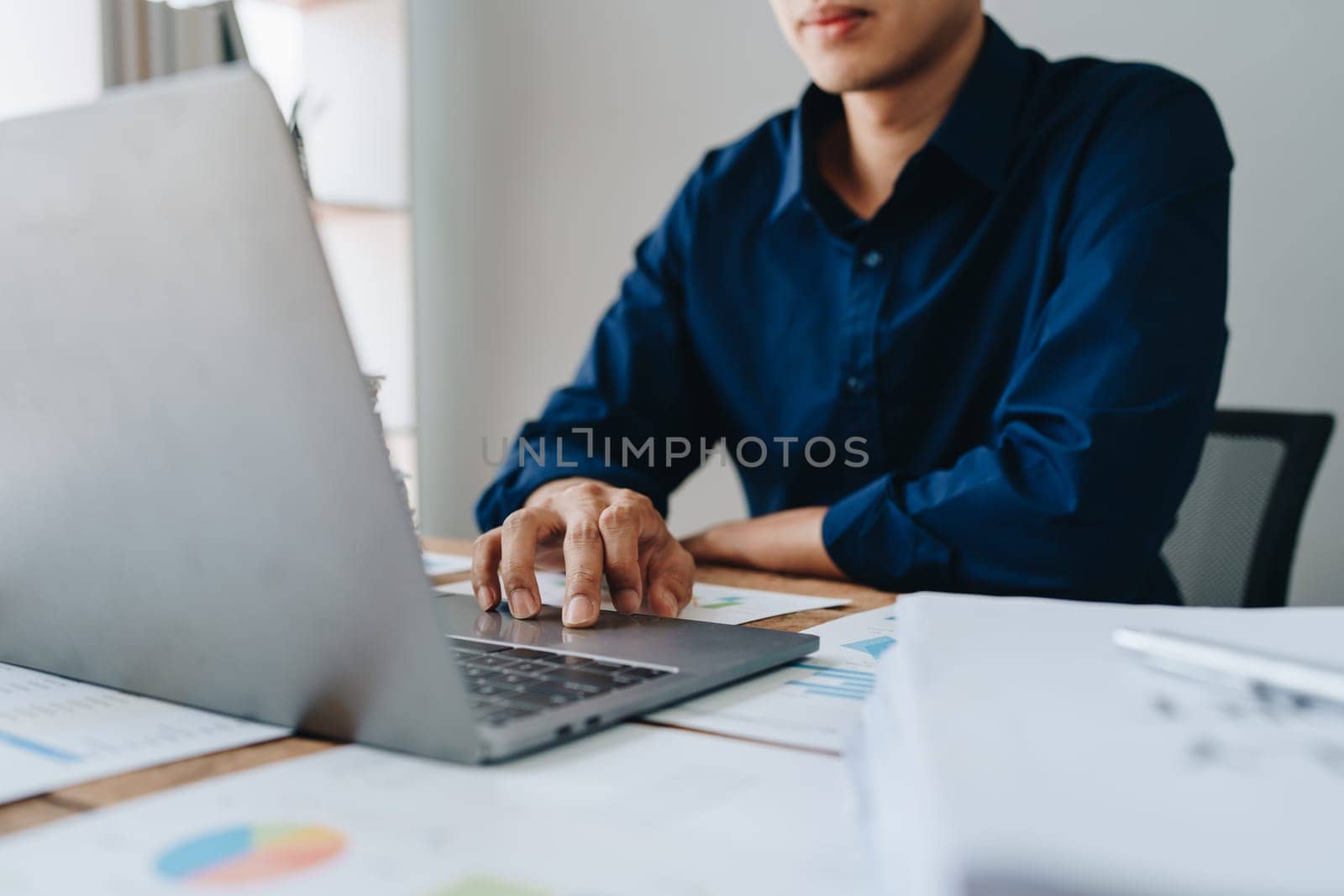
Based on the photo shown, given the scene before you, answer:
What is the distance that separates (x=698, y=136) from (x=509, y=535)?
180 cm

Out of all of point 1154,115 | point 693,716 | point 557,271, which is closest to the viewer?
point 693,716

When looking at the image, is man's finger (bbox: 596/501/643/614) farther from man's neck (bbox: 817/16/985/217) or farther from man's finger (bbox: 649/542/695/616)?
man's neck (bbox: 817/16/985/217)

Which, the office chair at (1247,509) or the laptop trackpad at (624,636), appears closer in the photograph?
the laptop trackpad at (624,636)

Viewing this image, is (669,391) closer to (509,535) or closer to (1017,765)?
(509,535)

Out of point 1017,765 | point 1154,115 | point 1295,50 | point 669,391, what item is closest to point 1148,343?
point 1154,115

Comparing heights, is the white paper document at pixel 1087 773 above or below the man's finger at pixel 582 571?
above

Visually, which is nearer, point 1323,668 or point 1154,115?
point 1323,668

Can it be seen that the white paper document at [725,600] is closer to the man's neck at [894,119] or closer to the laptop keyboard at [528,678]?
the laptop keyboard at [528,678]

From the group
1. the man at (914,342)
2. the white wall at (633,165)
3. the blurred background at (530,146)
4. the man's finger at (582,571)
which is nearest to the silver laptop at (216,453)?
the man's finger at (582,571)

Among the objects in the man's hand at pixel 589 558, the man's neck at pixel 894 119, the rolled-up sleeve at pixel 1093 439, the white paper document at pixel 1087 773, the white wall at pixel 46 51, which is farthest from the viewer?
the white wall at pixel 46 51

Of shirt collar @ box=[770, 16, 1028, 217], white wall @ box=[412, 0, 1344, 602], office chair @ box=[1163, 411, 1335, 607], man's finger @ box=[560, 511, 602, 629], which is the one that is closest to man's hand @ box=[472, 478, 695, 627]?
man's finger @ box=[560, 511, 602, 629]

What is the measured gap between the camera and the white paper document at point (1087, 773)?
25 cm

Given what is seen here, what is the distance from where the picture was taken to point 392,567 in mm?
376

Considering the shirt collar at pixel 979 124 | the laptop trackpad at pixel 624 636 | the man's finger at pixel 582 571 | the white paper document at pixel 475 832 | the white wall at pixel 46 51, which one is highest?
the white wall at pixel 46 51
